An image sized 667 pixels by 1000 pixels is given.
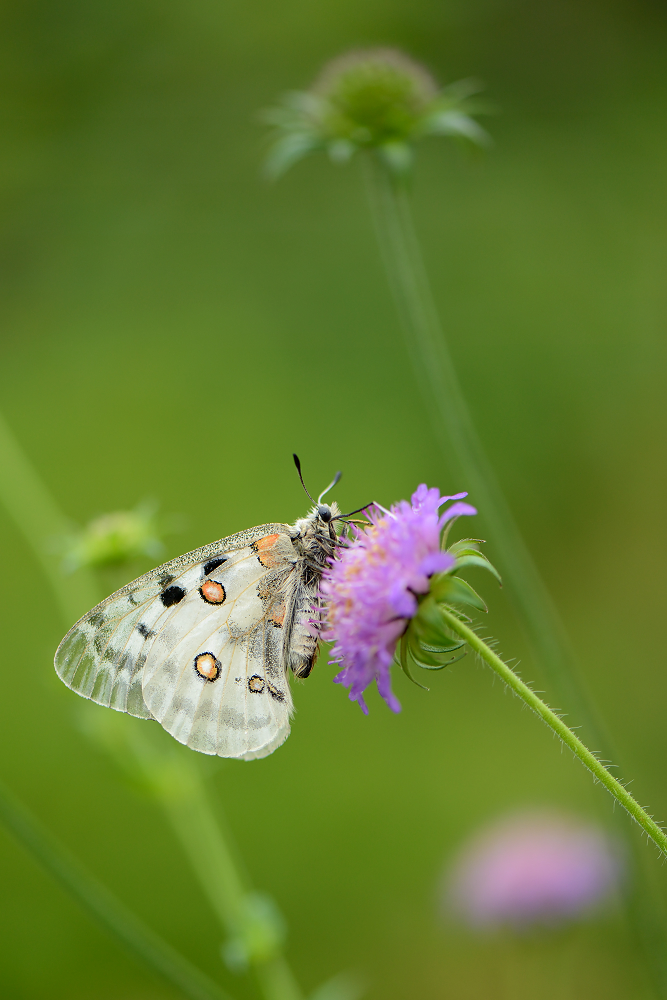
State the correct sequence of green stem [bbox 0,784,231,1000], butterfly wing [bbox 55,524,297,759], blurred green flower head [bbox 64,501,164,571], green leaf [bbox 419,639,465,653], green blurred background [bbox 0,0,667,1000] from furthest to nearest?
1. green blurred background [bbox 0,0,667,1000]
2. blurred green flower head [bbox 64,501,164,571]
3. butterfly wing [bbox 55,524,297,759]
4. green stem [bbox 0,784,231,1000]
5. green leaf [bbox 419,639,465,653]

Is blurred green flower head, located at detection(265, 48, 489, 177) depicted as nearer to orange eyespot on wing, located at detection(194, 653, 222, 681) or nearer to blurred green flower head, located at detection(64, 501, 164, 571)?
blurred green flower head, located at detection(64, 501, 164, 571)

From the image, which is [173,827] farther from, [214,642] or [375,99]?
[375,99]

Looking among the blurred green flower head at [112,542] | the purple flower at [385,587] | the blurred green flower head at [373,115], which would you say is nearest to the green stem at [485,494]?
the blurred green flower head at [373,115]

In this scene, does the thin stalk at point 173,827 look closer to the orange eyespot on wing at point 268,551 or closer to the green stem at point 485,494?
the orange eyespot on wing at point 268,551

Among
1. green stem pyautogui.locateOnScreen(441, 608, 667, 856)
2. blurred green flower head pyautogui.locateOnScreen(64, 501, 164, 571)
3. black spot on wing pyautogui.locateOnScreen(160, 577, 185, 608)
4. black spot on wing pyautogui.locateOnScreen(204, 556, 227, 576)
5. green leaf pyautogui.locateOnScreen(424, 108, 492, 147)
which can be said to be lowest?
green stem pyautogui.locateOnScreen(441, 608, 667, 856)

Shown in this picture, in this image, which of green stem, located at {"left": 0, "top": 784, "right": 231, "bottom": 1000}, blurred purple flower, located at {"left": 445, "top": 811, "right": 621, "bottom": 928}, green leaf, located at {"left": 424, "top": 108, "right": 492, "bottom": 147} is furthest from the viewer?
blurred purple flower, located at {"left": 445, "top": 811, "right": 621, "bottom": 928}

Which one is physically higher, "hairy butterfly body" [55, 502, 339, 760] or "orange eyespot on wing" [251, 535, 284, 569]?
"orange eyespot on wing" [251, 535, 284, 569]

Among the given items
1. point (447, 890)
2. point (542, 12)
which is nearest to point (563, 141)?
point (542, 12)

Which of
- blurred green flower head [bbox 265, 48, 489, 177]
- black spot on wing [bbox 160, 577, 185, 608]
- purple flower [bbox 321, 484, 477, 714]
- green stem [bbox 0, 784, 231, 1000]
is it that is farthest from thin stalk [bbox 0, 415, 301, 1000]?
blurred green flower head [bbox 265, 48, 489, 177]
